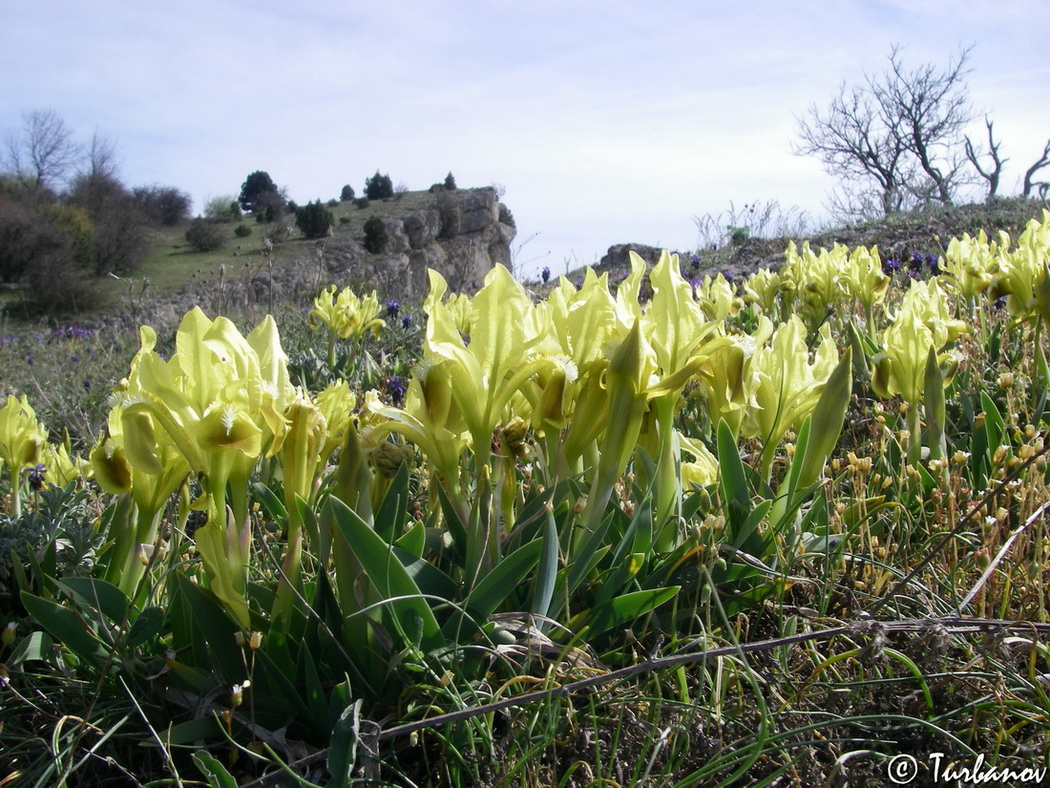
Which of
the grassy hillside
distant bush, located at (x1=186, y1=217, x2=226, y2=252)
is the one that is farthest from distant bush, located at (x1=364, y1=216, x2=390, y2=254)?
distant bush, located at (x1=186, y1=217, x2=226, y2=252)

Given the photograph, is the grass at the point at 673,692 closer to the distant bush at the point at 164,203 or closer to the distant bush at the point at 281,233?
the distant bush at the point at 281,233

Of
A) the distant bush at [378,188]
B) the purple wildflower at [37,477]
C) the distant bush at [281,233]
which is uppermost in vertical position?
the distant bush at [378,188]

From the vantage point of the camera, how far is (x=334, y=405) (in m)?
1.66

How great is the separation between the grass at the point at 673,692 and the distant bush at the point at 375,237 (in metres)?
33.9

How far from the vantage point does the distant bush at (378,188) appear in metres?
50.9

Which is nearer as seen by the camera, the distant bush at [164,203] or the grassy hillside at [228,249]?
the grassy hillside at [228,249]

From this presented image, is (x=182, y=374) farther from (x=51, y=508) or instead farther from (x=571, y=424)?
(x=51, y=508)

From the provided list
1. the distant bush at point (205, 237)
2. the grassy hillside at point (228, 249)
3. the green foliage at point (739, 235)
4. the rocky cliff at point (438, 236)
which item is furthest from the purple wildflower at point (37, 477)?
the distant bush at point (205, 237)

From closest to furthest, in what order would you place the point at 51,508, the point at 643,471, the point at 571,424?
the point at 571,424
the point at 643,471
the point at 51,508

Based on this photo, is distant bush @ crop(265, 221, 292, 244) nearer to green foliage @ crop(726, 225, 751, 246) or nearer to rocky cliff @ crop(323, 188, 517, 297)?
green foliage @ crop(726, 225, 751, 246)

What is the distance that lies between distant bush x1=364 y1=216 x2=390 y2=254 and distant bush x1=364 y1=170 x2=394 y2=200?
16673 millimetres

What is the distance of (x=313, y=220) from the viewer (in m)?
36.6

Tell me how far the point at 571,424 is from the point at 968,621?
80 centimetres

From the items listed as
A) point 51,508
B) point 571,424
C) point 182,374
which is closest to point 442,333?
point 571,424
